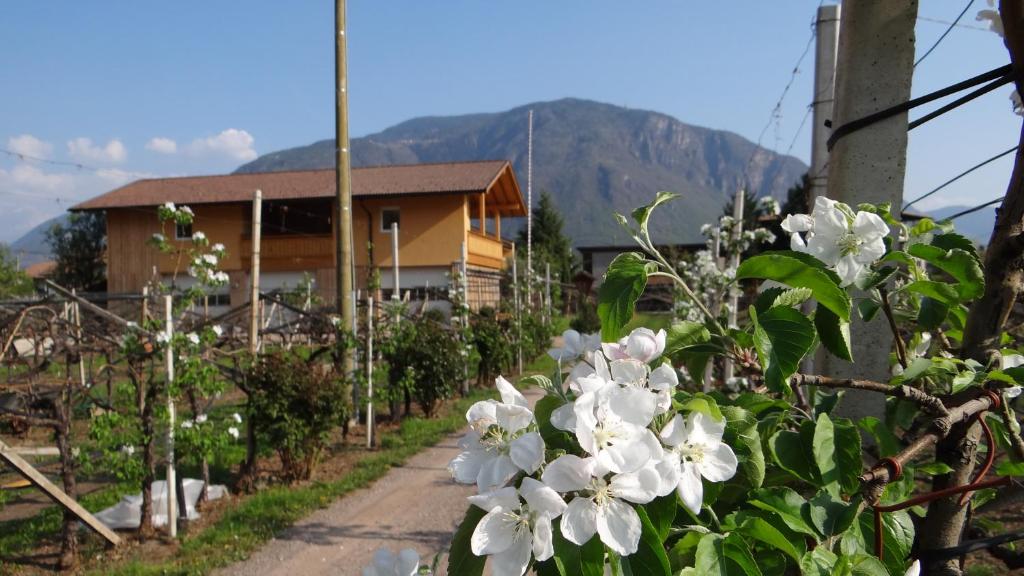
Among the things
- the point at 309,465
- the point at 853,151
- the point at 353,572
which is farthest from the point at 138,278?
the point at 853,151

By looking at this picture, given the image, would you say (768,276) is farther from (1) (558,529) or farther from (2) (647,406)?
(1) (558,529)

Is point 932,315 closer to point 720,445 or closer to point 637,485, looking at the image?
point 720,445

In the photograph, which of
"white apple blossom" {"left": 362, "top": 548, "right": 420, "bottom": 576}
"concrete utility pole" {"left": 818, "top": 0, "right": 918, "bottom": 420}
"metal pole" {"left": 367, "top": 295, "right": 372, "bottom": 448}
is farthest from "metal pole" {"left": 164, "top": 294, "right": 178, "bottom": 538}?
"concrete utility pole" {"left": 818, "top": 0, "right": 918, "bottom": 420}

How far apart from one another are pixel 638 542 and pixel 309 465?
6487 millimetres

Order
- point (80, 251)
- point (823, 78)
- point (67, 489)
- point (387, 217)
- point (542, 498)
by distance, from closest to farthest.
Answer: point (542, 498)
point (823, 78)
point (67, 489)
point (387, 217)
point (80, 251)

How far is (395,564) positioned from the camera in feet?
2.66

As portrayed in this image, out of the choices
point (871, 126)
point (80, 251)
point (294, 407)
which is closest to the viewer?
point (871, 126)

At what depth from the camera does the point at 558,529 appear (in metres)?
0.61

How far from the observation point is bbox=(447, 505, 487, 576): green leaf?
2.16 ft

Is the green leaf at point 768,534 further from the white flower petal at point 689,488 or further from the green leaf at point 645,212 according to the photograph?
the green leaf at point 645,212

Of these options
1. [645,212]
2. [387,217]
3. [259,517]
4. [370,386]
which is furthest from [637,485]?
[387,217]

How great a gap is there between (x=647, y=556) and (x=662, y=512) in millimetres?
50

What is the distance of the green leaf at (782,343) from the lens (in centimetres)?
73

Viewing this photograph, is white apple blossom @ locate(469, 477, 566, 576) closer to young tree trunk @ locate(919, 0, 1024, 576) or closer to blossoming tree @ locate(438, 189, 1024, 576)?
blossoming tree @ locate(438, 189, 1024, 576)
